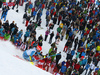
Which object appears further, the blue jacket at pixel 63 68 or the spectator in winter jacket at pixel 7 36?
the spectator in winter jacket at pixel 7 36

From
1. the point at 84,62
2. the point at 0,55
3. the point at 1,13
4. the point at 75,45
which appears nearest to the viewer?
the point at 0,55

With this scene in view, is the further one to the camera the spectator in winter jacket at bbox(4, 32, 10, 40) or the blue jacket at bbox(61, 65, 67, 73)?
the spectator in winter jacket at bbox(4, 32, 10, 40)

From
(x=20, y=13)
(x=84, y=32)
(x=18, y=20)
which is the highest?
(x=20, y=13)

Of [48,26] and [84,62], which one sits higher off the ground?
[48,26]

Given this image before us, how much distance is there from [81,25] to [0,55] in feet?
33.8

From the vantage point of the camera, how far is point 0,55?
415 inches

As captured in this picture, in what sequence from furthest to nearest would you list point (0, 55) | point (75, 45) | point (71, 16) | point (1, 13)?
point (71, 16) → point (1, 13) → point (75, 45) → point (0, 55)

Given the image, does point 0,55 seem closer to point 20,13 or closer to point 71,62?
point 71,62

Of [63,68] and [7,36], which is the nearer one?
[63,68]

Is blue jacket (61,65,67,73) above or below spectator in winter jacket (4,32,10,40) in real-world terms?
below

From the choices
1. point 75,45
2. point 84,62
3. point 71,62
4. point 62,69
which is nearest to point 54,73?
point 62,69

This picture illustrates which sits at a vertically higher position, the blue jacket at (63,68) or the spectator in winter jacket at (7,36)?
the spectator in winter jacket at (7,36)

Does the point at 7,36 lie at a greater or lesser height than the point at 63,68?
greater

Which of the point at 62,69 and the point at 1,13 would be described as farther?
the point at 1,13
